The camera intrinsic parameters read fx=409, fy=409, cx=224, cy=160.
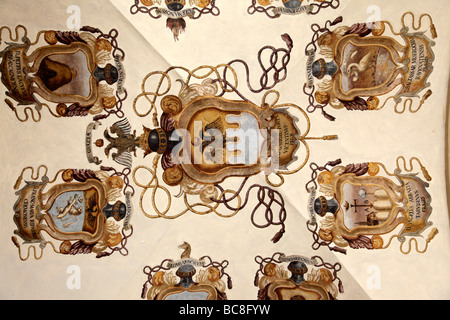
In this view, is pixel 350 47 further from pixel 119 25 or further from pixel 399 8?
pixel 119 25

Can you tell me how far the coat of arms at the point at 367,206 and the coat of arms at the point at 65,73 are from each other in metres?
3.22

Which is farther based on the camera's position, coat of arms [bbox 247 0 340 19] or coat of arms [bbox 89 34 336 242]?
coat of arms [bbox 89 34 336 242]

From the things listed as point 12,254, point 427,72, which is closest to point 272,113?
point 427,72

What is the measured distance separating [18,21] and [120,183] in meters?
2.65

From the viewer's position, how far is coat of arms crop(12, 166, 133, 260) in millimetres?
5902

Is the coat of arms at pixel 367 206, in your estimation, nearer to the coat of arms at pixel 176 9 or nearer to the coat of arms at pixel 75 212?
the coat of arms at pixel 176 9

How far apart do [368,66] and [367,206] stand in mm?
2022

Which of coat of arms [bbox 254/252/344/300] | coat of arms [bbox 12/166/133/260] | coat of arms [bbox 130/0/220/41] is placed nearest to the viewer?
coat of arms [bbox 130/0/220/41]

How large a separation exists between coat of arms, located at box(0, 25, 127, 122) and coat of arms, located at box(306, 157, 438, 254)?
3.22 meters

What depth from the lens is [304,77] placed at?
5934 millimetres

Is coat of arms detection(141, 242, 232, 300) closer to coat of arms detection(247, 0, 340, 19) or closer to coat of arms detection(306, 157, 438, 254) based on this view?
coat of arms detection(306, 157, 438, 254)

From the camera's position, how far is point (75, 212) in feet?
19.5

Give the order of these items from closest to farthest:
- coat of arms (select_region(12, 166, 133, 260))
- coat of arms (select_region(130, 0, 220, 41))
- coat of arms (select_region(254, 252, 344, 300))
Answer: coat of arms (select_region(130, 0, 220, 41)), coat of arms (select_region(12, 166, 133, 260)), coat of arms (select_region(254, 252, 344, 300))

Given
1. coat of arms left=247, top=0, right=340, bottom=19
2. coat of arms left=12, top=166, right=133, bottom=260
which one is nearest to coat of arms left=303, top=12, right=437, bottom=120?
coat of arms left=247, top=0, right=340, bottom=19
